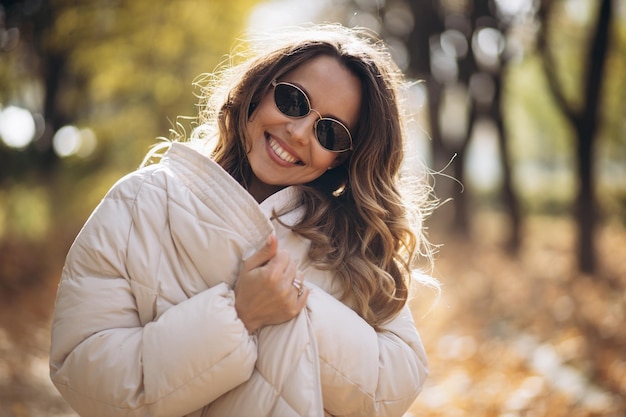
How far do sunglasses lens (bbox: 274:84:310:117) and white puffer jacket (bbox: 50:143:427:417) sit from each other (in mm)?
390

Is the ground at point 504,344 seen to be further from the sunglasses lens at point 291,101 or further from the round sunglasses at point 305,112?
the sunglasses lens at point 291,101

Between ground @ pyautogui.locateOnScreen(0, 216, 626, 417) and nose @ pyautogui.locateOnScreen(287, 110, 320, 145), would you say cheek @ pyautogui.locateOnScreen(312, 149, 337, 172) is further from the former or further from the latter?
ground @ pyautogui.locateOnScreen(0, 216, 626, 417)

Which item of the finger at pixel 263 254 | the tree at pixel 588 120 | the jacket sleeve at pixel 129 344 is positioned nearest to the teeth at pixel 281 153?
the finger at pixel 263 254

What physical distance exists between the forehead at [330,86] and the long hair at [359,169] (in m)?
0.03

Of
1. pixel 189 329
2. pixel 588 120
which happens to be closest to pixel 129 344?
pixel 189 329

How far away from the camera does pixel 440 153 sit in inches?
683

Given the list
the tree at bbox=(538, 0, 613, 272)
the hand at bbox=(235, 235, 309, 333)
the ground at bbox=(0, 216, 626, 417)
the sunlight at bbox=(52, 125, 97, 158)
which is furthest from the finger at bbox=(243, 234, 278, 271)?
the sunlight at bbox=(52, 125, 97, 158)

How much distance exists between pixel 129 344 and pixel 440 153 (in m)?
16.1

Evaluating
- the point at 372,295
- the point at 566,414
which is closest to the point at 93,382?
the point at 372,295

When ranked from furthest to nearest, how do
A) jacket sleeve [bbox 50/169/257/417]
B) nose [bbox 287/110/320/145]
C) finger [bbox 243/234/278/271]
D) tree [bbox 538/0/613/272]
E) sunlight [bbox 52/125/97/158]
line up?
sunlight [bbox 52/125/97/158], tree [bbox 538/0/613/272], nose [bbox 287/110/320/145], finger [bbox 243/234/278/271], jacket sleeve [bbox 50/169/257/417]

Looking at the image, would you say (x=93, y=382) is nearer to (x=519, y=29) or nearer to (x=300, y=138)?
(x=300, y=138)

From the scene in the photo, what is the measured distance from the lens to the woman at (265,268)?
6.34ft

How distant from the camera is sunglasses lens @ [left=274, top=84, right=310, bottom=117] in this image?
2352mm

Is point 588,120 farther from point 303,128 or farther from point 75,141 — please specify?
point 75,141
